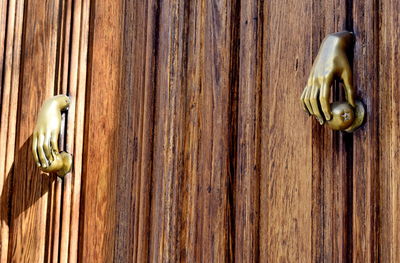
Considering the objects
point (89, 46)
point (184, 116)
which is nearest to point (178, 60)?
point (184, 116)

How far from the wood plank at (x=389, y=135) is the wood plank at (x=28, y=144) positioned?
55 cm

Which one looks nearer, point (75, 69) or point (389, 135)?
point (389, 135)

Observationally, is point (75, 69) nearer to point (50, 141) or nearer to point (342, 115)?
point (50, 141)

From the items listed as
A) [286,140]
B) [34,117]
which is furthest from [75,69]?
[286,140]

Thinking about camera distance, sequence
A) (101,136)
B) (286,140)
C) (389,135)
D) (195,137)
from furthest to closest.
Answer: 1. (101,136)
2. (195,137)
3. (286,140)
4. (389,135)

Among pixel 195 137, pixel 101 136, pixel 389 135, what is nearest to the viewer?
pixel 389 135

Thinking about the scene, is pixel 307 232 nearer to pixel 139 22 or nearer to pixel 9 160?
pixel 139 22

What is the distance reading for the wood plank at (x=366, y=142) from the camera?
1.96 feet

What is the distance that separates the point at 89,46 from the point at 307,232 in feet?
1.65

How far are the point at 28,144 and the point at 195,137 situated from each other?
0.34 metres

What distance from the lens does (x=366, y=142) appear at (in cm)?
61

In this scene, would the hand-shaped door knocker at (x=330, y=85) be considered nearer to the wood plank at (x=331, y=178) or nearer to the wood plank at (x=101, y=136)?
the wood plank at (x=331, y=178)

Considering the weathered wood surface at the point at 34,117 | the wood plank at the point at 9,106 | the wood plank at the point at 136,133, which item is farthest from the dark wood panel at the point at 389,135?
the wood plank at the point at 9,106

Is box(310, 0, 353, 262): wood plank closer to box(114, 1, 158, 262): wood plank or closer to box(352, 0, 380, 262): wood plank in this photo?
box(352, 0, 380, 262): wood plank
